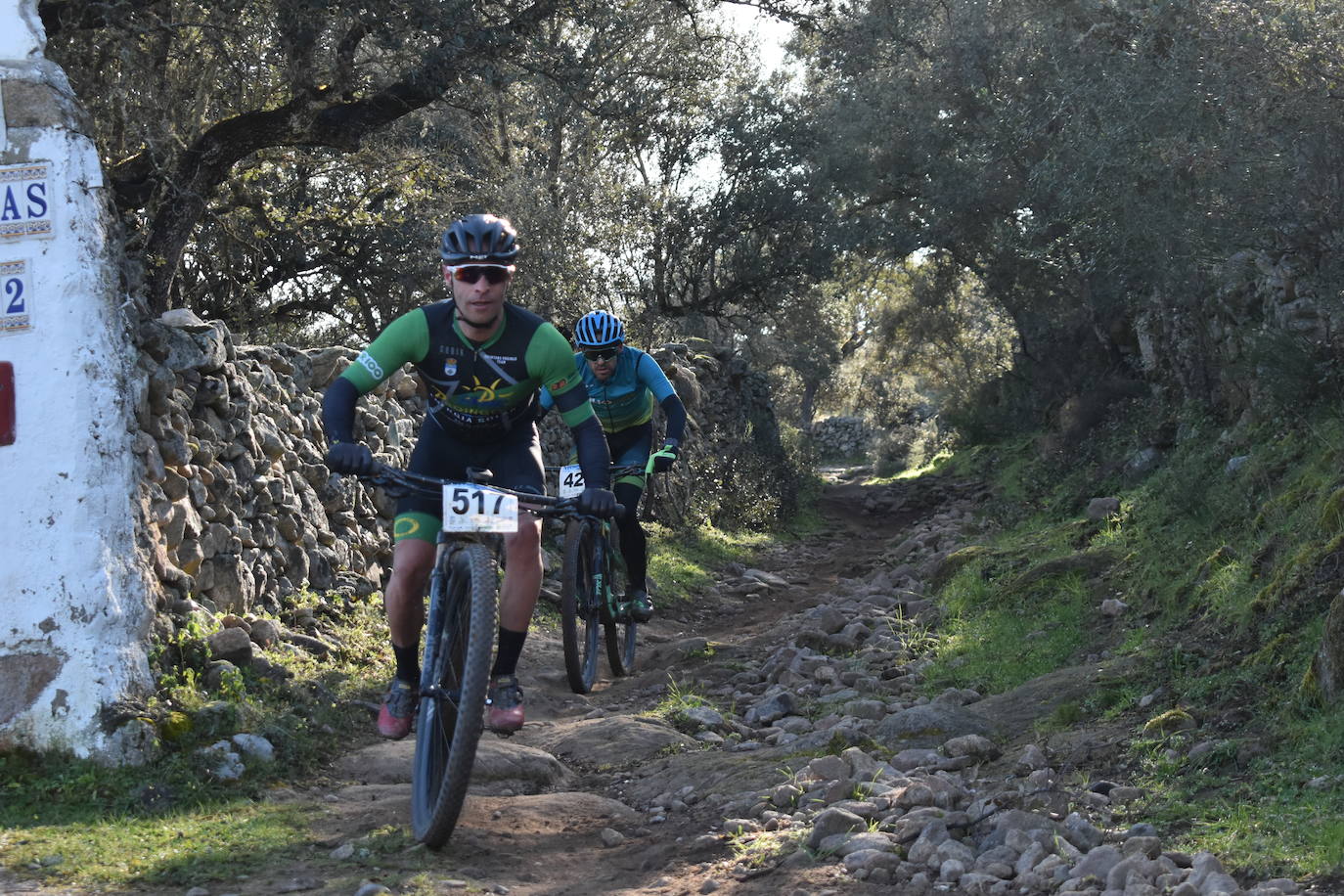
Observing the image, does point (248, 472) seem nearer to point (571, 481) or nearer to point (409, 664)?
point (571, 481)

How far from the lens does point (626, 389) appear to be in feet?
27.7

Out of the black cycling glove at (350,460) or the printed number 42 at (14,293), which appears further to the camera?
Result: the printed number 42 at (14,293)

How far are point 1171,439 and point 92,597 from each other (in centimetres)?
1062

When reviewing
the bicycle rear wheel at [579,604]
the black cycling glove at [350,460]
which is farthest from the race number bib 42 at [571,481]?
the black cycling glove at [350,460]

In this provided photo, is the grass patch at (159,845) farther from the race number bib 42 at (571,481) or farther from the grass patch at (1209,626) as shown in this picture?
the grass patch at (1209,626)

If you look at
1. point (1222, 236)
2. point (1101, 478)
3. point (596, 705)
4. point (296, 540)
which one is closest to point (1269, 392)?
point (1222, 236)

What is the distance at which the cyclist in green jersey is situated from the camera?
16.1 ft

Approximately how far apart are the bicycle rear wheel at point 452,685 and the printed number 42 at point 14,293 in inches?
104

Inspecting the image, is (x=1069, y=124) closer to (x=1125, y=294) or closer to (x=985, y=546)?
(x=1125, y=294)

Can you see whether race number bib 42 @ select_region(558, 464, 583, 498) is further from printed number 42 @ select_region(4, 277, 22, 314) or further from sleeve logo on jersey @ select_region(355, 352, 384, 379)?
printed number 42 @ select_region(4, 277, 22, 314)

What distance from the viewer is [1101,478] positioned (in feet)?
44.2

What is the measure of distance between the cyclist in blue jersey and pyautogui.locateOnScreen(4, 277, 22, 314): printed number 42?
323 centimetres

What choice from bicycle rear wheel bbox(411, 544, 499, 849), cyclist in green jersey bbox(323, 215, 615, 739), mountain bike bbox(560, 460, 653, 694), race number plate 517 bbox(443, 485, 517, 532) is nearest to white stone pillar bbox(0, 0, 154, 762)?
cyclist in green jersey bbox(323, 215, 615, 739)

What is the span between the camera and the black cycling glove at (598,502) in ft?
15.4
